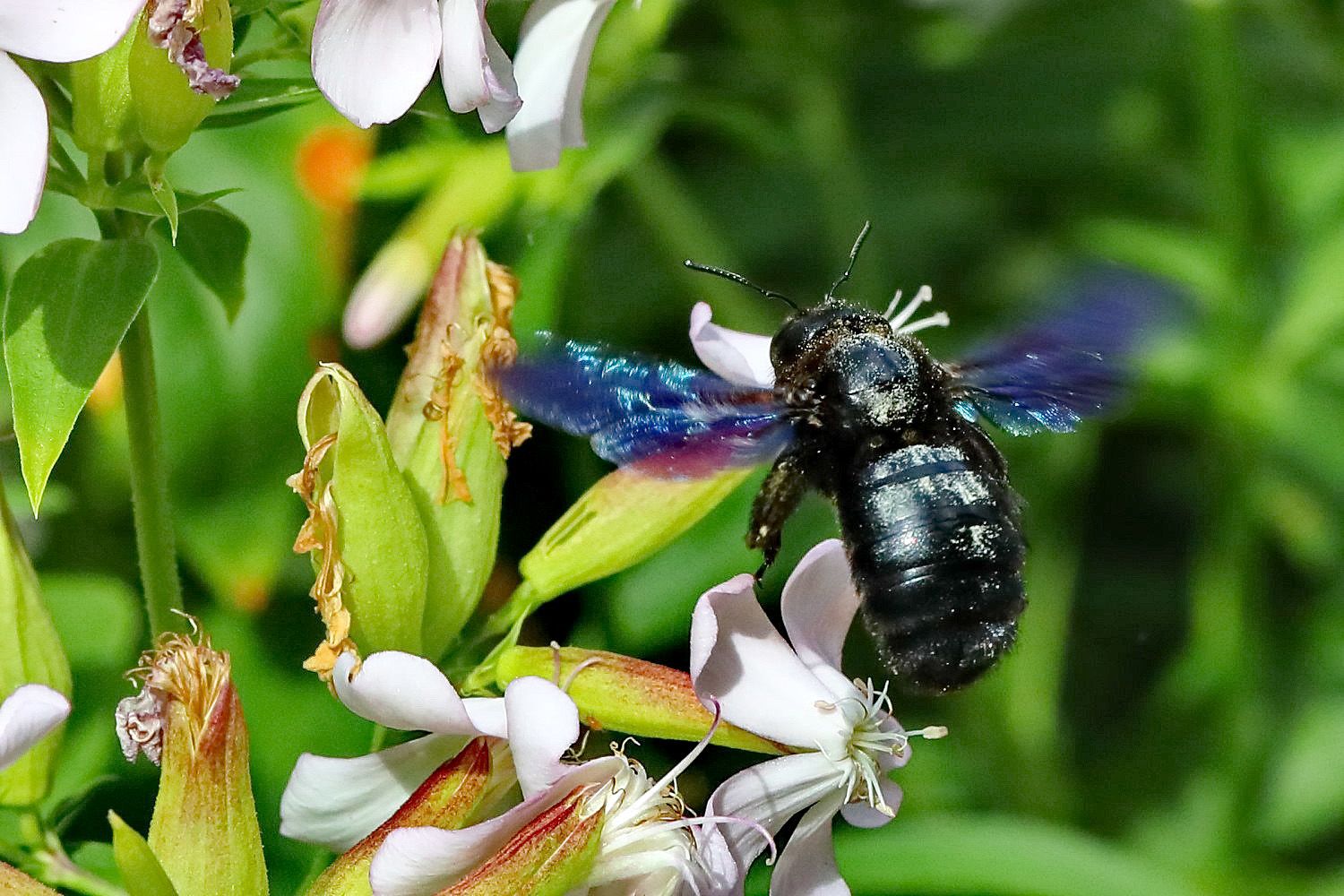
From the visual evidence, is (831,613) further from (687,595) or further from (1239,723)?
(1239,723)

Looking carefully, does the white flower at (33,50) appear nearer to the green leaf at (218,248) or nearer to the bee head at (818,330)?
the green leaf at (218,248)

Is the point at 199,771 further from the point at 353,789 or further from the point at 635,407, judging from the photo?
the point at 635,407

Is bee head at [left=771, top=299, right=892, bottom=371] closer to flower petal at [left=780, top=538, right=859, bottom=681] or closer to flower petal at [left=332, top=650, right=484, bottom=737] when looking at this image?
flower petal at [left=780, top=538, right=859, bottom=681]

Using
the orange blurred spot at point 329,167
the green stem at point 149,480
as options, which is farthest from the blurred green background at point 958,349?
the green stem at point 149,480

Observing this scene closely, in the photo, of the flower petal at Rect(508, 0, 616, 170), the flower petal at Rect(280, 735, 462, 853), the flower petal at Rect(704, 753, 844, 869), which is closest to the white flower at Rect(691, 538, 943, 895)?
the flower petal at Rect(704, 753, 844, 869)

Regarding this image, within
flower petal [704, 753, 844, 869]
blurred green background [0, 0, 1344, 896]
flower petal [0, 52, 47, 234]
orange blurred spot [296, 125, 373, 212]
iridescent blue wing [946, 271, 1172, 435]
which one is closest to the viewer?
flower petal [0, 52, 47, 234]

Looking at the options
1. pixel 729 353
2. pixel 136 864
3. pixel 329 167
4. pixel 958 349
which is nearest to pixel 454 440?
pixel 729 353

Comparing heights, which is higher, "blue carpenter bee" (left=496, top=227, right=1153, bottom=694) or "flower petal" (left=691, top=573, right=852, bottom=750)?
"blue carpenter bee" (left=496, top=227, right=1153, bottom=694)
